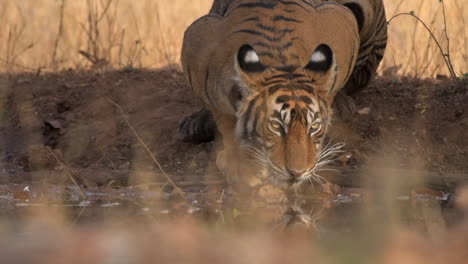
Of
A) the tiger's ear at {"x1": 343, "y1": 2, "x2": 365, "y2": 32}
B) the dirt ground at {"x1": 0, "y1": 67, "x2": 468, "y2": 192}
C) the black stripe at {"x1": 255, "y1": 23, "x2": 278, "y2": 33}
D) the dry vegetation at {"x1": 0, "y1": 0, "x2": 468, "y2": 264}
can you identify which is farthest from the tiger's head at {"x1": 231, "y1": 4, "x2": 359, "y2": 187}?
the tiger's ear at {"x1": 343, "y1": 2, "x2": 365, "y2": 32}

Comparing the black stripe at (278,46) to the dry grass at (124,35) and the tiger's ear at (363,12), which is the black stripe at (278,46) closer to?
the tiger's ear at (363,12)

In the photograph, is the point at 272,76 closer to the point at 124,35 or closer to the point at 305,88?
the point at 305,88

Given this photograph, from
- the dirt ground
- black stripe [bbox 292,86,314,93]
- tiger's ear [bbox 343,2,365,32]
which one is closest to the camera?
black stripe [bbox 292,86,314,93]

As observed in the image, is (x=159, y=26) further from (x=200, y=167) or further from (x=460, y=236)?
(x=460, y=236)

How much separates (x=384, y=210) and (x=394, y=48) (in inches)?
205

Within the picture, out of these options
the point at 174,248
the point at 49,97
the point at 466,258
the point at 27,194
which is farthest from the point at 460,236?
the point at 49,97

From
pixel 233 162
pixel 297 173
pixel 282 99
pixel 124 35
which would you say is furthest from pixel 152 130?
pixel 124 35

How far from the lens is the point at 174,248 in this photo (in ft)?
14.0

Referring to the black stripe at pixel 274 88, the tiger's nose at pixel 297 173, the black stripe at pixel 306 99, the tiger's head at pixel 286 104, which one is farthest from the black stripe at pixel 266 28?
the tiger's nose at pixel 297 173

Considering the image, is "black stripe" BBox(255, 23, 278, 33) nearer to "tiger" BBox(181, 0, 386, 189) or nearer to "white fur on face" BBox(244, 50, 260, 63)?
"tiger" BBox(181, 0, 386, 189)

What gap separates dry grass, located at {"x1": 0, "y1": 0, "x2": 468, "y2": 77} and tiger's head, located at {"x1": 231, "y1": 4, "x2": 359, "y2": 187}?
3355 mm

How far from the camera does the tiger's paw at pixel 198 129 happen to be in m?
7.31

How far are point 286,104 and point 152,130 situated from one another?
7.76 ft

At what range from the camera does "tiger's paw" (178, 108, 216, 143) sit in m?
7.31
